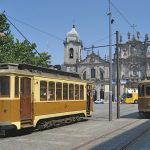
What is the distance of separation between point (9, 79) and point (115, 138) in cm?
487

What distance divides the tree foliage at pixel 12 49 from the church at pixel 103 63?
7222cm

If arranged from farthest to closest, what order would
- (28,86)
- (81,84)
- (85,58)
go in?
(85,58) < (81,84) < (28,86)

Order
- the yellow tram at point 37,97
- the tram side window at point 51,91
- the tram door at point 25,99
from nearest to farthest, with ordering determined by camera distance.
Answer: the yellow tram at point 37,97 < the tram door at point 25,99 < the tram side window at point 51,91

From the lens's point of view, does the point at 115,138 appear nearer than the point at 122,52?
Yes

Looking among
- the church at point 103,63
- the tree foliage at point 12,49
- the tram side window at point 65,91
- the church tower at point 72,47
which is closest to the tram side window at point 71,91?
the tram side window at point 65,91

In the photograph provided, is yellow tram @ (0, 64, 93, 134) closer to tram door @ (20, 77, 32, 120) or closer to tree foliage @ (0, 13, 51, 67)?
tram door @ (20, 77, 32, 120)

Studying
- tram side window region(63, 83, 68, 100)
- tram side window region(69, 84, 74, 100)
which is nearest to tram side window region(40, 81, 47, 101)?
tram side window region(63, 83, 68, 100)

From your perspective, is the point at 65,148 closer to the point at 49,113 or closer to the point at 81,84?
the point at 49,113

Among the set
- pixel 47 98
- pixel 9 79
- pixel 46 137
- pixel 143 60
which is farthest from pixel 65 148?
pixel 143 60

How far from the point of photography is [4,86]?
1872 centimetres

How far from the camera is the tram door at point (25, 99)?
63.1 feet

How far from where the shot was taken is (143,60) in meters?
122

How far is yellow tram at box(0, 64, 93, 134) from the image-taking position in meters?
18.5

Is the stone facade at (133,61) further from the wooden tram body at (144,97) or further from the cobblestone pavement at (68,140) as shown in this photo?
the cobblestone pavement at (68,140)
